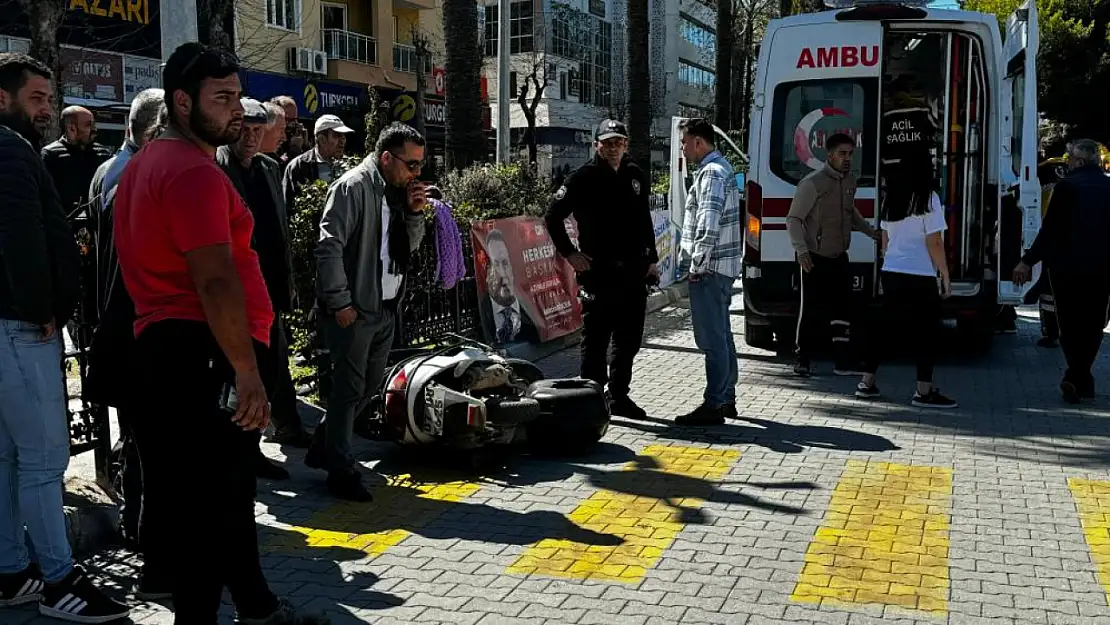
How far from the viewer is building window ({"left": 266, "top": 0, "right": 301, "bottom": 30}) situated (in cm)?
3212

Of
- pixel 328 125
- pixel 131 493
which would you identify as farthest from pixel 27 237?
pixel 328 125

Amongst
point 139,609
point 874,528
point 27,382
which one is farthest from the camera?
point 874,528

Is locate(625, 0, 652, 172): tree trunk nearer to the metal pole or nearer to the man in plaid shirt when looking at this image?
the metal pole

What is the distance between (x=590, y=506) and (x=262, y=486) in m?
1.77

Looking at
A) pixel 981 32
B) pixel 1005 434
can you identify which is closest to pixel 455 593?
pixel 1005 434

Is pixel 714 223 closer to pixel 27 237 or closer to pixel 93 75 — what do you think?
pixel 27 237

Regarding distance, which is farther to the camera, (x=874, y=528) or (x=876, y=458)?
(x=876, y=458)

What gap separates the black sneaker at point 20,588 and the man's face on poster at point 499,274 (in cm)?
626

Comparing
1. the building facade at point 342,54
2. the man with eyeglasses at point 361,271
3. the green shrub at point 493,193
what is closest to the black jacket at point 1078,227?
the green shrub at point 493,193

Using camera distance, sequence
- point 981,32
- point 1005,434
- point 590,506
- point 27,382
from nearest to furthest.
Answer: point 27,382, point 590,506, point 1005,434, point 981,32

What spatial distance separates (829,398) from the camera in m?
9.04

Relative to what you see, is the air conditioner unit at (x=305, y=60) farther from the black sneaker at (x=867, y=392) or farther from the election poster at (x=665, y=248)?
the black sneaker at (x=867, y=392)

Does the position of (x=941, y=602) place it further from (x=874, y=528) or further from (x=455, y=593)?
(x=455, y=593)

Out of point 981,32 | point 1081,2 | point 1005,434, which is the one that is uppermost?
point 1081,2
